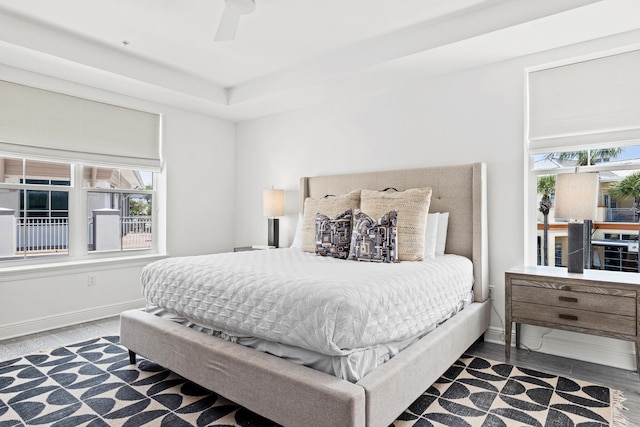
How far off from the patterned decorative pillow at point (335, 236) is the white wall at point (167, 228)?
7.10 ft

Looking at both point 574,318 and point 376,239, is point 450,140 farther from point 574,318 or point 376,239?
point 574,318

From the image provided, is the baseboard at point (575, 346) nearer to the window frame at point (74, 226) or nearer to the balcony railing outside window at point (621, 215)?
the balcony railing outside window at point (621, 215)

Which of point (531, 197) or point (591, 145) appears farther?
point (531, 197)

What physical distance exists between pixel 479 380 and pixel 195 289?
1878 millimetres

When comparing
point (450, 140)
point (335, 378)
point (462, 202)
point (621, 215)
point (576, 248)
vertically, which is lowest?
point (335, 378)

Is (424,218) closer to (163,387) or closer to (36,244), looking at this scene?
(163,387)

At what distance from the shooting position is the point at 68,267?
369 centimetres

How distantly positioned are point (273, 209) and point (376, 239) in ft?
6.21

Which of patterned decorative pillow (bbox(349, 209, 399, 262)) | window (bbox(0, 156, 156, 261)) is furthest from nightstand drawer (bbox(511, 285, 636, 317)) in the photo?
window (bbox(0, 156, 156, 261))

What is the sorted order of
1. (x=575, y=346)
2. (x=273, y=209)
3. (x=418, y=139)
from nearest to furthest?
(x=575, y=346)
(x=418, y=139)
(x=273, y=209)

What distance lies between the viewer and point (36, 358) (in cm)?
283

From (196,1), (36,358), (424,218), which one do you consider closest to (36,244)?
(36,358)

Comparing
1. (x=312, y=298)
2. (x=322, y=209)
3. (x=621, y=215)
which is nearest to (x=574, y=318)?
(x=621, y=215)

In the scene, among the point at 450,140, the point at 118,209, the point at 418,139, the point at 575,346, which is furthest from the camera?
the point at 118,209
